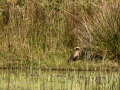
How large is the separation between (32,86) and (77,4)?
4035 millimetres

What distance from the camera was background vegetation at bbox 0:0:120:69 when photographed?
6.06 metres

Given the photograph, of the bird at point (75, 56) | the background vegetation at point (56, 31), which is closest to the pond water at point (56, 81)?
the background vegetation at point (56, 31)

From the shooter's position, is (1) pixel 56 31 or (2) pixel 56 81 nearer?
(2) pixel 56 81

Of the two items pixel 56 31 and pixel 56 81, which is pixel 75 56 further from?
pixel 56 81

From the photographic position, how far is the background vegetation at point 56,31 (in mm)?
6059

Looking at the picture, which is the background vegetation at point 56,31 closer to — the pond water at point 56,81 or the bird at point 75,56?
the bird at point 75,56

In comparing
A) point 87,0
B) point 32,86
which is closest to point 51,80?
point 32,86

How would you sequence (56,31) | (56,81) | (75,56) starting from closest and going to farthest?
(56,81) → (75,56) → (56,31)

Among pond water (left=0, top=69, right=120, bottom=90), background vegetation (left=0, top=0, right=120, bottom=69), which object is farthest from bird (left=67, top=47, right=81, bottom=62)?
pond water (left=0, top=69, right=120, bottom=90)

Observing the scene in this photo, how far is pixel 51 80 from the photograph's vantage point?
4.14 meters

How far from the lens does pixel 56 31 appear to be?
7.16 m

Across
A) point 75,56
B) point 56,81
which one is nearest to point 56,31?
point 75,56

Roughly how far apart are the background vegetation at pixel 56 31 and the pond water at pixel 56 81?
0.99 metres

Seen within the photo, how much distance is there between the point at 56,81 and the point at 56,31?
10.6ft
